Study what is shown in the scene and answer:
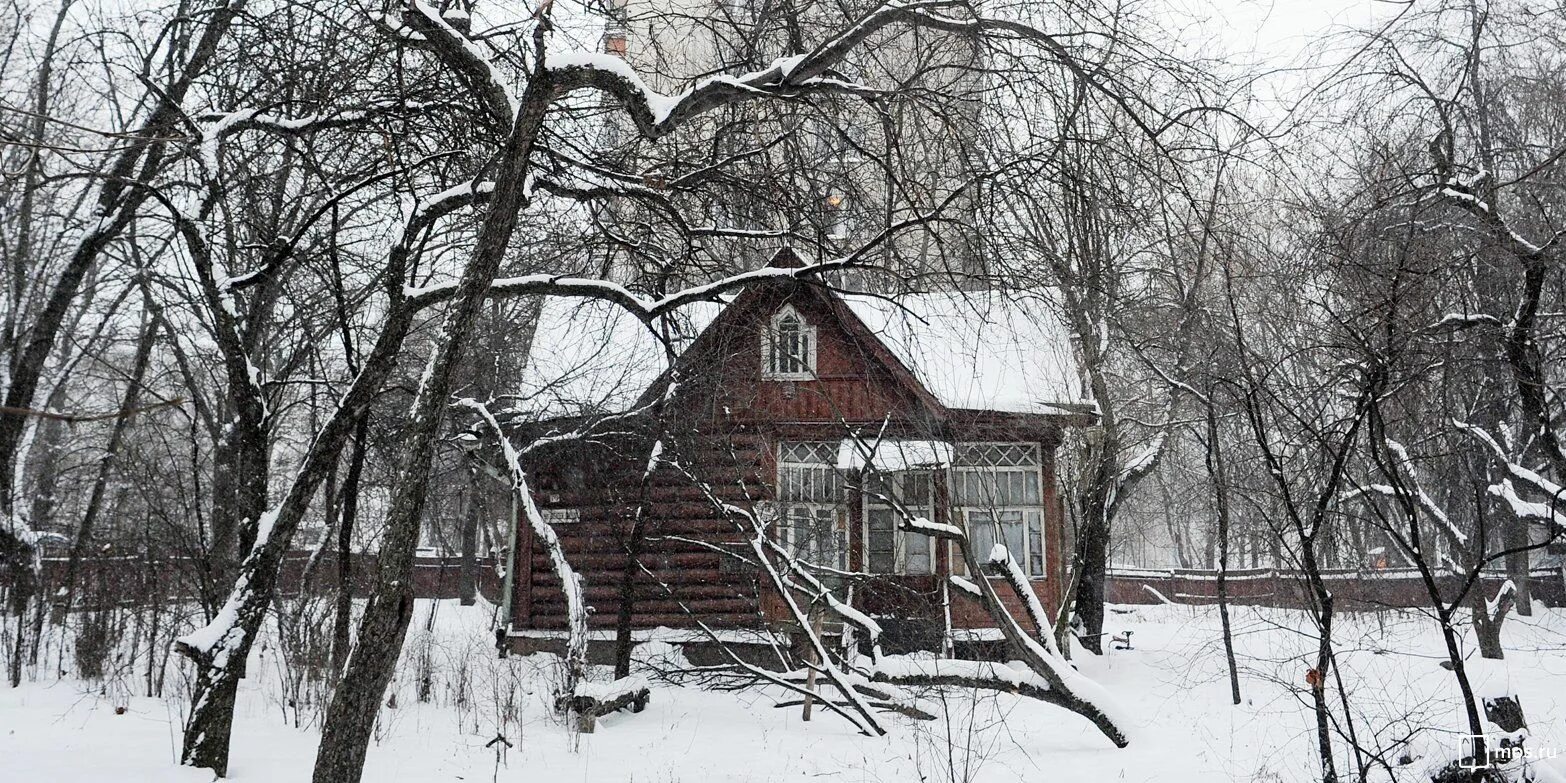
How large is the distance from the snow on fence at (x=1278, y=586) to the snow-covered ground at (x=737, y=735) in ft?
39.0

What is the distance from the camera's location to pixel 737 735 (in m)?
10.1

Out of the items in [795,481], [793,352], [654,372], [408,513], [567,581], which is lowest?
[567,581]

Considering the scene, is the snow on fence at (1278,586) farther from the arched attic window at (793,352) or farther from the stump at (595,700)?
the stump at (595,700)

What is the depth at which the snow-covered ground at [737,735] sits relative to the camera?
7.40 meters

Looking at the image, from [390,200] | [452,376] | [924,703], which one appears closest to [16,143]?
[452,376]

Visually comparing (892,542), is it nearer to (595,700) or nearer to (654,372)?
(654,372)

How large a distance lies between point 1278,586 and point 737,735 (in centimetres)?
2369

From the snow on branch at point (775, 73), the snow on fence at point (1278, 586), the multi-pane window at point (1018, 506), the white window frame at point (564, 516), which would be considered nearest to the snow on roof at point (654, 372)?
the multi-pane window at point (1018, 506)

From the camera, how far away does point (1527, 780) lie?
6.39 metres

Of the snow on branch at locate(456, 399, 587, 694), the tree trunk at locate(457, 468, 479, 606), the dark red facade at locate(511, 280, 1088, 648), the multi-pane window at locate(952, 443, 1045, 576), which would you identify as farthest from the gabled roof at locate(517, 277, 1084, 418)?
the tree trunk at locate(457, 468, 479, 606)

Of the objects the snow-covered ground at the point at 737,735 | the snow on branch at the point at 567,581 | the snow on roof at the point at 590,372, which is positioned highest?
the snow on roof at the point at 590,372

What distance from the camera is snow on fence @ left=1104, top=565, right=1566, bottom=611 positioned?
23.3 m

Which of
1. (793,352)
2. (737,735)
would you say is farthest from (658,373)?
(737,735)

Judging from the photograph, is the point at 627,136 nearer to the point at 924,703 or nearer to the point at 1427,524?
the point at 924,703
